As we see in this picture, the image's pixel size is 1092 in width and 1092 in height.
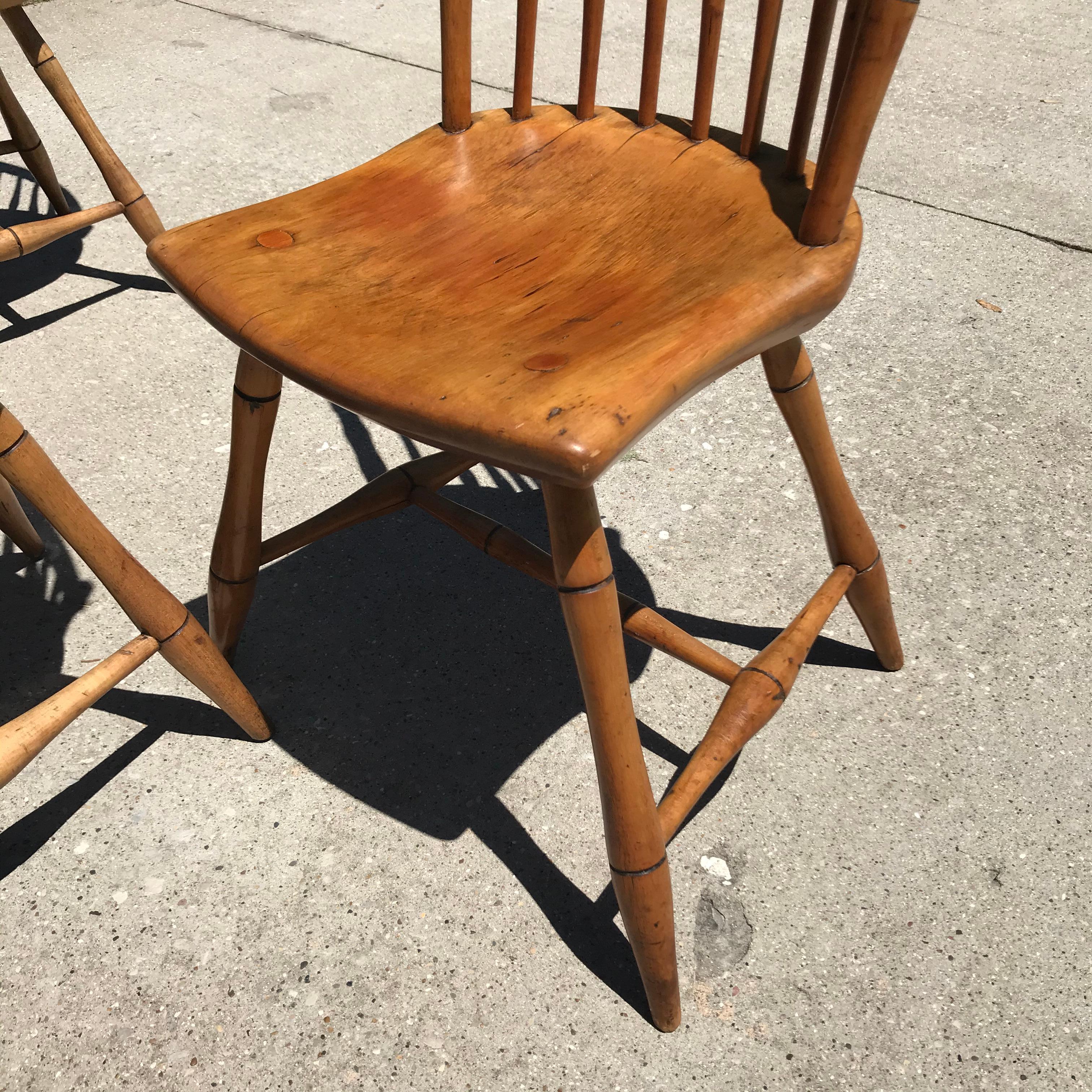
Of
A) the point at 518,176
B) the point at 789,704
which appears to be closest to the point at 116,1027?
the point at 789,704

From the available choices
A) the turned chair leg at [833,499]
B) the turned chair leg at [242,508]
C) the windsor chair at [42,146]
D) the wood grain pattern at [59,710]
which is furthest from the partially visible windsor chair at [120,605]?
the turned chair leg at [833,499]

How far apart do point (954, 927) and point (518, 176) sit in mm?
852

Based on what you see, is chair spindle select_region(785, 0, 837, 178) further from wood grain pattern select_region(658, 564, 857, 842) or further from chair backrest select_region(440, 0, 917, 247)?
wood grain pattern select_region(658, 564, 857, 842)

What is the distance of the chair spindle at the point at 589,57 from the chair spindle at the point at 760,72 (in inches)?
5.7

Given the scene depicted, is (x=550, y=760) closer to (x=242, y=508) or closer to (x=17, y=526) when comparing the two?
(x=242, y=508)

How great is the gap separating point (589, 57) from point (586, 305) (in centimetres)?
34

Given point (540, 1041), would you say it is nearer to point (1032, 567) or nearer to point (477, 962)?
point (477, 962)

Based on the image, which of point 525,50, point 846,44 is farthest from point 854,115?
point 525,50

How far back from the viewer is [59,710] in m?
0.91

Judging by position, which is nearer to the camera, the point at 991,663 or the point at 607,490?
the point at 991,663

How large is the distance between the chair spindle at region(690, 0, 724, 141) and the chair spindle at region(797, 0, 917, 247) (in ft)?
0.60

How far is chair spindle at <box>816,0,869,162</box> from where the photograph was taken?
2.38 ft

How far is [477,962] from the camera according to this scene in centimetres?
99

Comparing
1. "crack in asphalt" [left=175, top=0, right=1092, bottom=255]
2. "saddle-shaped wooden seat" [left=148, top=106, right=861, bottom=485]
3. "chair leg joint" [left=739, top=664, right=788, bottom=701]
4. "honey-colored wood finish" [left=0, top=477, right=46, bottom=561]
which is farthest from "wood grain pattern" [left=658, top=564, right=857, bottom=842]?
"crack in asphalt" [left=175, top=0, right=1092, bottom=255]
